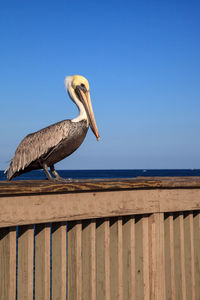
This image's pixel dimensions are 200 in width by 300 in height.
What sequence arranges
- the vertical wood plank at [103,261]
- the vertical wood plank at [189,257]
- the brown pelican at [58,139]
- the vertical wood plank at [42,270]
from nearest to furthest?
the vertical wood plank at [42,270]
the vertical wood plank at [103,261]
the vertical wood plank at [189,257]
the brown pelican at [58,139]

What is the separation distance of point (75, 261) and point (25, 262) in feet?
1.25

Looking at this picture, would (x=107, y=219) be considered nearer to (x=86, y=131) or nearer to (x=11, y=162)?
(x=86, y=131)

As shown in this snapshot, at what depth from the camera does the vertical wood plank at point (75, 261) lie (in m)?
2.43

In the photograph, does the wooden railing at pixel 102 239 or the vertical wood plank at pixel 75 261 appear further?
the vertical wood plank at pixel 75 261

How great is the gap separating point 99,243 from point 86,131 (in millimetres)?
1418

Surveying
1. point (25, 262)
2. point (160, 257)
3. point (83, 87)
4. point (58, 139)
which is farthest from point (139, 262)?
point (83, 87)

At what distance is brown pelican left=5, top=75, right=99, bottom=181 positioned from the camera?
3633mm

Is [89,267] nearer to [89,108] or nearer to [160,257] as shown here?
[160,257]

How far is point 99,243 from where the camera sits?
259cm

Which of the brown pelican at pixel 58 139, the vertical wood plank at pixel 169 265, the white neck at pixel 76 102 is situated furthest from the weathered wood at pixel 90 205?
Result: the white neck at pixel 76 102

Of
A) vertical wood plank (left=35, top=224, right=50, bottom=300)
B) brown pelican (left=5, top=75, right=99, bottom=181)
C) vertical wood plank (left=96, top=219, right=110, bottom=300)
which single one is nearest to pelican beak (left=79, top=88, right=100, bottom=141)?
brown pelican (left=5, top=75, right=99, bottom=181)

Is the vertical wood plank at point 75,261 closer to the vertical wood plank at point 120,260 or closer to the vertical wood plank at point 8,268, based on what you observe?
the vertical wood plank at point 120,260

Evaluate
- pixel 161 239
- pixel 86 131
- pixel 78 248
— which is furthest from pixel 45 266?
pixel 86 131

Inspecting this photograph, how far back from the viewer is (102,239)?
258 centimetres
